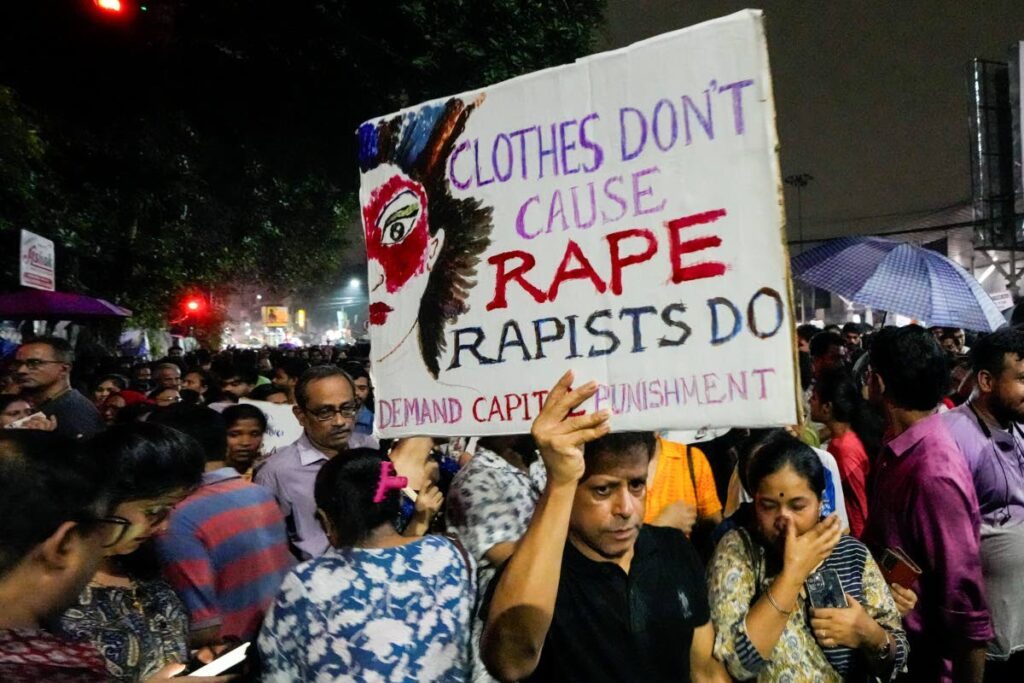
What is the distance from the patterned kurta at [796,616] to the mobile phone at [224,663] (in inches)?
60.3

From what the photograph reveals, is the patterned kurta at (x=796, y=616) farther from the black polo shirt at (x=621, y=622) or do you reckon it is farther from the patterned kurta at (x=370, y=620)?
the patterned kurta at (x=370, y=620)

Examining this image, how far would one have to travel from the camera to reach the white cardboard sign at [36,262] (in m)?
9.87

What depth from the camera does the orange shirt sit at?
3.91m

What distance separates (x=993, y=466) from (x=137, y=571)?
3429mm

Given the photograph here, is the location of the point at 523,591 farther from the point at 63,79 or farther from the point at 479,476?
the point at 63,79

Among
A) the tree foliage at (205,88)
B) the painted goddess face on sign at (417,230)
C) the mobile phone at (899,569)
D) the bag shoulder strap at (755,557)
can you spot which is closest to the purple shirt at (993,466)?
the mobile phone at (899,569)

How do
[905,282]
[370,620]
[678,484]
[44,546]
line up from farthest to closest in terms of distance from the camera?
[905,282], [678,484], [370,620], [44,546]

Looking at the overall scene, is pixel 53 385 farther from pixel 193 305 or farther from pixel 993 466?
pixel 193 305

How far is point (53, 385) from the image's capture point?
546 centimetres

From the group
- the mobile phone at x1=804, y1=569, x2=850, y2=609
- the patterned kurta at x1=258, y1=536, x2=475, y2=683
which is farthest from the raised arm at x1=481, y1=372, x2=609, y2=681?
the mobile phone at x1=804, y1=569, x2=850, y2=609

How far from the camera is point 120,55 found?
52.5 ft

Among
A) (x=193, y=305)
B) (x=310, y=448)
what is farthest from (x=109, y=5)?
(x=193, y=305)

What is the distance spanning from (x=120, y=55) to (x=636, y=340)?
17.2 metres

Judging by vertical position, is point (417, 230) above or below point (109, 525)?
above
